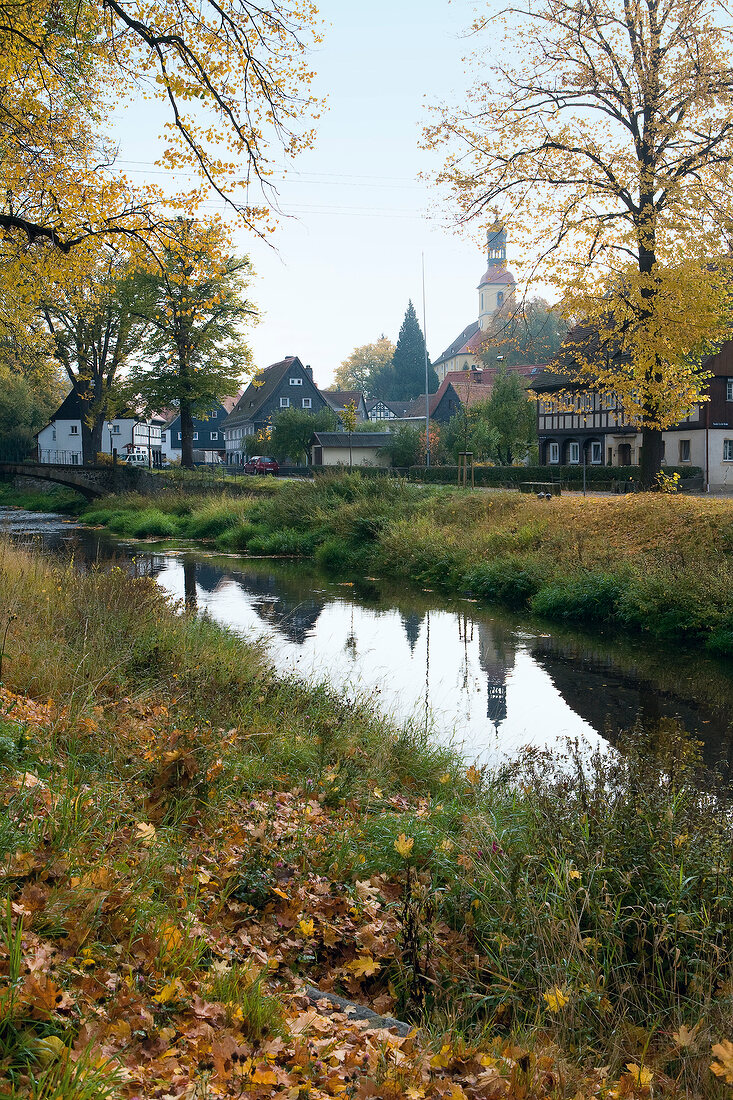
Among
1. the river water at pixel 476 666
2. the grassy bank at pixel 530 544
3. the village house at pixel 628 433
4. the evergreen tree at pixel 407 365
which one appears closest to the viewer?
the river water at pixel 476 666

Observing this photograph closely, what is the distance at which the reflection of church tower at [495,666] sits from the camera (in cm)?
1012

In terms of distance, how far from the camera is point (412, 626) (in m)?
15.4

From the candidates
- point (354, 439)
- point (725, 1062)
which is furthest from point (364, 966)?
point (354, 439)

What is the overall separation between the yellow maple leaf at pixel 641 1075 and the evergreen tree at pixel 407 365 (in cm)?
10612

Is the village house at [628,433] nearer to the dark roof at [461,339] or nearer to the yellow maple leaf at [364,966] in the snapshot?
the yellow maple leaf at [364,966]

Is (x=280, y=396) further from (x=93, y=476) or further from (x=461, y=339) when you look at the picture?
(x=461, y=339)

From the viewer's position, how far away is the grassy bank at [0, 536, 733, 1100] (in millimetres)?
2969

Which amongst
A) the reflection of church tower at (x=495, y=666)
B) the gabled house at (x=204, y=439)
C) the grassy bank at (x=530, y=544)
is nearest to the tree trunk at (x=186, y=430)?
the grassy bank at (x=530, y=544)

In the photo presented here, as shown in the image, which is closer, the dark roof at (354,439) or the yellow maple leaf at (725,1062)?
the yellow maple leaf at (725,1062)

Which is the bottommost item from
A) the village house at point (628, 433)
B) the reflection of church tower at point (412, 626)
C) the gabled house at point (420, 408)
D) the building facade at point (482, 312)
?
the reflection of church tower at point (412, 626)

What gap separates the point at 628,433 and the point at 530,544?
100 feet

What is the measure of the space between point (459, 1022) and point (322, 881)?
1131mm

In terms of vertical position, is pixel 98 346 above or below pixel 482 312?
below

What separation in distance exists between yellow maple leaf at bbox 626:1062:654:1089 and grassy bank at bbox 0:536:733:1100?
0.04 feet
